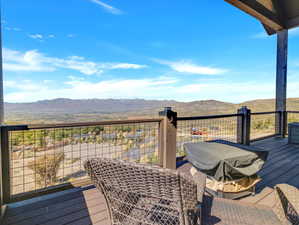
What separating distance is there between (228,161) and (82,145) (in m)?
2.76

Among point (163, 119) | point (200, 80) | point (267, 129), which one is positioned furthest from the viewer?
point (200, 80)

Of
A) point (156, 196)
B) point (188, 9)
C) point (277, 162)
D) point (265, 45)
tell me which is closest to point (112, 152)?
point (156, 196)


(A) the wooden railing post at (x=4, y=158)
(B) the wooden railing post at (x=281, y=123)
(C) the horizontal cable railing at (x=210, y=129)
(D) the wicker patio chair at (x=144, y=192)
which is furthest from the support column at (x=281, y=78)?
(A) the wooden railing post at (x=4, y=158)

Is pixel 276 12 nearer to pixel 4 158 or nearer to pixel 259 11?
pixel 259 11

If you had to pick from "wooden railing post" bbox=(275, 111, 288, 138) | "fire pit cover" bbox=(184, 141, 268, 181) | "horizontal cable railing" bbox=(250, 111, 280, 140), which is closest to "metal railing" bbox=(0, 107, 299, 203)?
"fire pit cover" bbox=(184, 141, 268, 181)

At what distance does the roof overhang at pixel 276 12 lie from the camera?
15.0 feet

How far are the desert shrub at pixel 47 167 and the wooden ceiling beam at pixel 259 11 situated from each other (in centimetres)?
547

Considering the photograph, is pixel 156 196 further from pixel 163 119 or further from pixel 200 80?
pixel 200 80

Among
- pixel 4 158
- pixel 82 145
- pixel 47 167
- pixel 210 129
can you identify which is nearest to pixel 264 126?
pixel 210 129

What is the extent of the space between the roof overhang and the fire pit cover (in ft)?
13.4

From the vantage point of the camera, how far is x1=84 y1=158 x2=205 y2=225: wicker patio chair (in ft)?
2.51

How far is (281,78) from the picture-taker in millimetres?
6191

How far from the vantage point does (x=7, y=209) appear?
77.8 inches

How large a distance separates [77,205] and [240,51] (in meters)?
14.2
